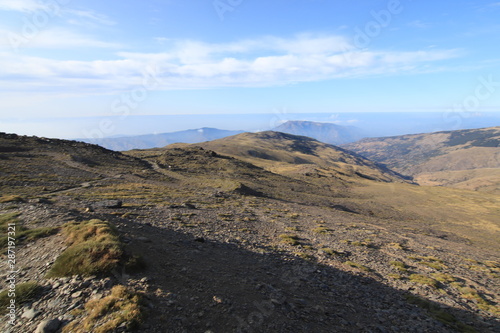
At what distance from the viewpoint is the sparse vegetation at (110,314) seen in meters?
7.88

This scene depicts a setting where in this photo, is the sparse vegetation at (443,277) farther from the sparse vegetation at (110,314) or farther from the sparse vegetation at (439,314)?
the sparse vegetation at (110,314)

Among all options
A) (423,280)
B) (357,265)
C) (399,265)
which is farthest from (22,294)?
(399,265)

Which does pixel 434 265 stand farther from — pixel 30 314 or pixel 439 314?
pixel 30 314

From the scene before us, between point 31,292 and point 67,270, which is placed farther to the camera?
point 67,270

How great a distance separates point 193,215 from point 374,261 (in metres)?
21.1

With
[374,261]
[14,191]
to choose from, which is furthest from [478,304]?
[14,191]

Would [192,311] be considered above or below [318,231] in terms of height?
above

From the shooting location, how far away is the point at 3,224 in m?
17.3

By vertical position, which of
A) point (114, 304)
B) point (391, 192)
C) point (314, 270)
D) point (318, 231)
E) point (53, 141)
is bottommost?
point (391, 192)

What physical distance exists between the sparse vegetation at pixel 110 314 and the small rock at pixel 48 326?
37 cm

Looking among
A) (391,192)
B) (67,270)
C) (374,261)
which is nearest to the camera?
(67,270)

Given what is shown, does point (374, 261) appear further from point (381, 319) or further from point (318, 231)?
point (381, 319)

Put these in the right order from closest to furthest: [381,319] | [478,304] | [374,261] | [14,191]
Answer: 1. [381,319]
2. [478,304]
3. [374,261]
4. [14,191]

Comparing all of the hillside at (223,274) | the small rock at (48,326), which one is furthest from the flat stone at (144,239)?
the small rock at (48,326)
